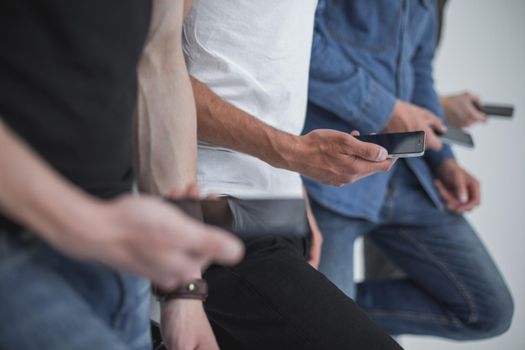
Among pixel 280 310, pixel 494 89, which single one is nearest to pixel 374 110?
pixel 280 310

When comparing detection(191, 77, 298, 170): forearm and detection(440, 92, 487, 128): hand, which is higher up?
detection(191, 77, 298, 170): forearm

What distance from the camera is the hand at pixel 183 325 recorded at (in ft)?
2.06

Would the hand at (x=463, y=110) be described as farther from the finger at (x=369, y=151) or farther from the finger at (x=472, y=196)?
the finger at (x=369, y=151)

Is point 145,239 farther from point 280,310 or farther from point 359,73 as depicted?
point 359,73

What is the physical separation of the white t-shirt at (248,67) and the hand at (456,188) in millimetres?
592

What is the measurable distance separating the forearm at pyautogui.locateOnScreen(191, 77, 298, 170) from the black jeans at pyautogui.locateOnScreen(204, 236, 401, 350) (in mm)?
124

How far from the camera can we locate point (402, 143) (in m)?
0.77

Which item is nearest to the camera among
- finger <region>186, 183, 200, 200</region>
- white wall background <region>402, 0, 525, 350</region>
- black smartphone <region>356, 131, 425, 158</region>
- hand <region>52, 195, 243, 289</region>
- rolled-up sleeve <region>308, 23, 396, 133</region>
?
hand <region>52, 195, 243, 289</region>

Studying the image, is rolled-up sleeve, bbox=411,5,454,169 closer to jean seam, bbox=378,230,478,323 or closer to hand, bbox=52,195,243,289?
jean seam, bbox=378,230,478,323

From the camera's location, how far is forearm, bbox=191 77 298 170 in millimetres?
794

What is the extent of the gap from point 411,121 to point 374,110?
88 mm

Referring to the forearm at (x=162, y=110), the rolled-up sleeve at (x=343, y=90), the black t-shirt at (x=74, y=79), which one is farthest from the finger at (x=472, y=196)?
the black t-shirt at (x=74, y=79)

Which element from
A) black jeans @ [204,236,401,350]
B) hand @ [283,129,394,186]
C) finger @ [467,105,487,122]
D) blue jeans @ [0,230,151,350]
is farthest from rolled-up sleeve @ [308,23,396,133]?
blue jeans @ [0,230,151,350]

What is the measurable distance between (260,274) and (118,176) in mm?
310
